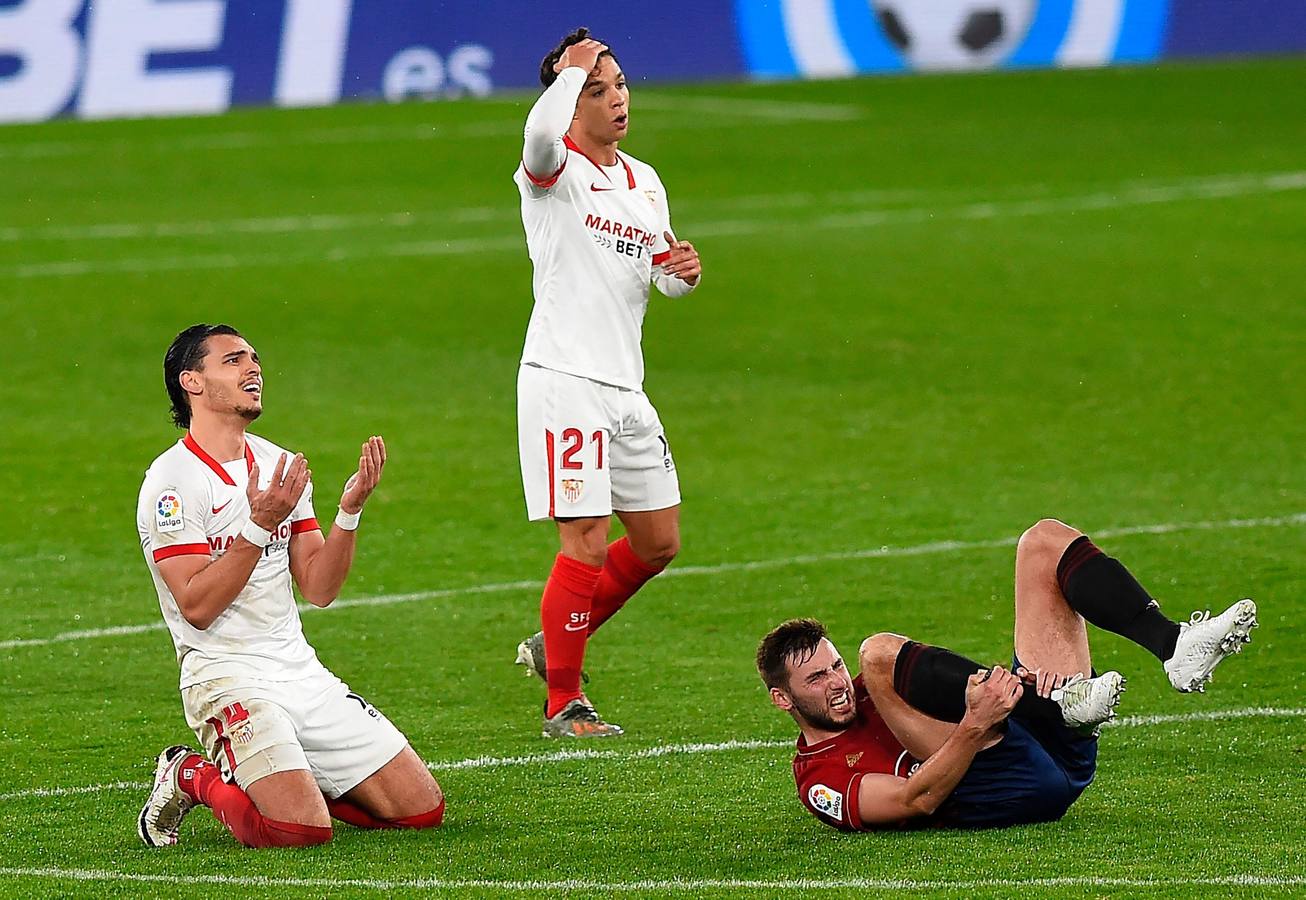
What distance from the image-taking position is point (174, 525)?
20.4ft

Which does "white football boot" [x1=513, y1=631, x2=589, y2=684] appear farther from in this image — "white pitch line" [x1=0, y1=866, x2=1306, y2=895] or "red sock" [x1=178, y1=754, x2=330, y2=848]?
"white pitch line" [x1=0, y1=866, x2=1306, y2=895]

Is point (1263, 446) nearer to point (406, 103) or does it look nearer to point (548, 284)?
point (548, 284)

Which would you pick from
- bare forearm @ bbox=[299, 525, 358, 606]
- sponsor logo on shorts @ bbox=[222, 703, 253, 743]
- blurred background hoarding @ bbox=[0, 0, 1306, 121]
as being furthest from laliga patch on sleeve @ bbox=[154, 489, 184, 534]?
blurred background hoarding @ bbox=[0, 0, 1306, 121]

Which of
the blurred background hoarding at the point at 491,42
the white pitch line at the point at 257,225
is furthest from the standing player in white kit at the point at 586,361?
the white pitch line at the point at 257,225

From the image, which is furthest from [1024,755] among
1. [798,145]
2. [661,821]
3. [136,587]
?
[798,145]

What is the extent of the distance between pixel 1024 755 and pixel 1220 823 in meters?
0.61

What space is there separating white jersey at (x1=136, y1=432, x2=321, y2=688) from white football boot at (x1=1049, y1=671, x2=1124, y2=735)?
2.21 meters

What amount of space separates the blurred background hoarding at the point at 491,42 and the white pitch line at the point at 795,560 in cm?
1091

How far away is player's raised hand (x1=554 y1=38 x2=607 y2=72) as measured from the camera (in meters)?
7.63

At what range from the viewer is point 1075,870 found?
5.65 meters

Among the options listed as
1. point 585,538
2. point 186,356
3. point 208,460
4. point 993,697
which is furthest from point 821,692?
point 186,356

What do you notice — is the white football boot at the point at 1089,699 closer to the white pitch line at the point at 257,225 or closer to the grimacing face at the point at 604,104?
the grimacing face at the point at 604,104

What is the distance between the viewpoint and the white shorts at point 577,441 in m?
7.66

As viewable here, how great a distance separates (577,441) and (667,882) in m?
2.27
